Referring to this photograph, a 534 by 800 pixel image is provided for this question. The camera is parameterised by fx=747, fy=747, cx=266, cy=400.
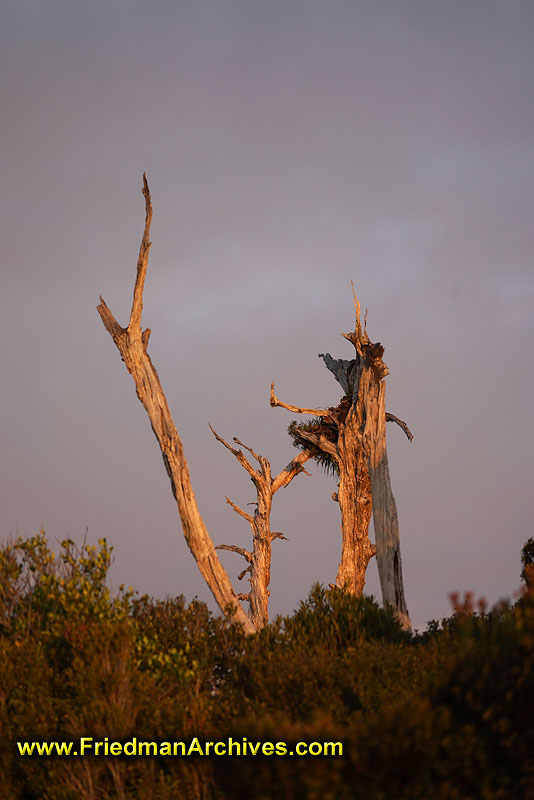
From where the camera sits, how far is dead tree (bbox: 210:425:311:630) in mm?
22672

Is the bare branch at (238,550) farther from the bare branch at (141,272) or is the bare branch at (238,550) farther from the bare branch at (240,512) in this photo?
the bare branch at (141,272)

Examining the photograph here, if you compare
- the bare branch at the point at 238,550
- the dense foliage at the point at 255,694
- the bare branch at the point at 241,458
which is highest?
the bare branch at the point at 241,458

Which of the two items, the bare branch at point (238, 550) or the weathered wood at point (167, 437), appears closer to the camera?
the weathered wood at point (167, 437)

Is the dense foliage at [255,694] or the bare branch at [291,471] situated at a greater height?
the bare branch at [291,471]

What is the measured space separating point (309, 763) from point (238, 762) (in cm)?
70

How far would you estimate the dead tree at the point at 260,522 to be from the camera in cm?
2267

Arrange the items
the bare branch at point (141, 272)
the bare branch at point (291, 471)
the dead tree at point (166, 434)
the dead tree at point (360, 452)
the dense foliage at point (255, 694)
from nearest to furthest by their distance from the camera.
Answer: the dense foliage at point (255, 694)
the dead tree at point (166, 434)
the bare branch at point (141, 272)
the dead tree at point (360, 452)
the bare branch at point (291, 471)

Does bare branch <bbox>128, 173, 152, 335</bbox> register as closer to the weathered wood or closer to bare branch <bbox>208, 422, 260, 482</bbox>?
the weathered wood

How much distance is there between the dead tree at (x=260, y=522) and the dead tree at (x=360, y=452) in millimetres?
1530

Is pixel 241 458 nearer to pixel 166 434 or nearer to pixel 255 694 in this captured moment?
pixel 166 434

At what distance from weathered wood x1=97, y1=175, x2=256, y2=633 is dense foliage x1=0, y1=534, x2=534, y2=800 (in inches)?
76.0

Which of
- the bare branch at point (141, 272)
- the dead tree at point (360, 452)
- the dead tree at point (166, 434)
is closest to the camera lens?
the dead tree at point (166, 434)

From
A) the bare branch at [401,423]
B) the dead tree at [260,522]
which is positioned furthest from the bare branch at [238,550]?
the bare branch at [401,423]

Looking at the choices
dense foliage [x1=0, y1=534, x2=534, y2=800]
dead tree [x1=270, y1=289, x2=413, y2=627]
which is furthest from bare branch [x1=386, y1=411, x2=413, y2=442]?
dense foliage [x1=0, y1=534, x2=534, y2=800]
